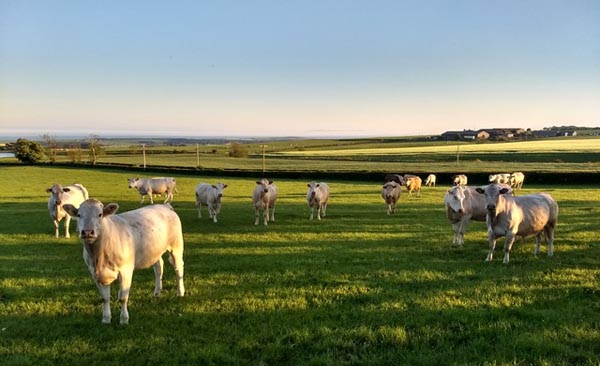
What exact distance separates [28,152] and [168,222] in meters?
70.7

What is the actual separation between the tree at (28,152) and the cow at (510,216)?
7120 centimetres

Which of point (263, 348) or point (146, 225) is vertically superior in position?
point (146, 225)

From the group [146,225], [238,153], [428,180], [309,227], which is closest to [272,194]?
[309,227]

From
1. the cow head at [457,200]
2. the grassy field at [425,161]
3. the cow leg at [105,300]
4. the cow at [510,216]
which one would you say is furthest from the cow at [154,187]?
the grassy field at [425,161]

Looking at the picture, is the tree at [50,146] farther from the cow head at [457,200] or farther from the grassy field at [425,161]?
the cow head at [457,200]

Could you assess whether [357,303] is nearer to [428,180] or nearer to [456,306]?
[456,306]

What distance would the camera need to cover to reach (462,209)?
42.5 feet

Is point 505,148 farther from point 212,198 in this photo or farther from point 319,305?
point 319,305

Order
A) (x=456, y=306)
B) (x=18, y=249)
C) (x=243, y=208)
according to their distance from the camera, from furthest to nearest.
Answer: (x=243, y=208)
(x=18, y=249)
(x=456, y=306)

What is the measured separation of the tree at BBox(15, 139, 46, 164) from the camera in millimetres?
65688

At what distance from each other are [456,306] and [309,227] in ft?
30.7

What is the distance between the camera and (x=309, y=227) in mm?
16453

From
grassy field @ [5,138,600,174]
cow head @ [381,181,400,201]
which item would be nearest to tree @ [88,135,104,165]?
grassy field @ [5,138,600,174]

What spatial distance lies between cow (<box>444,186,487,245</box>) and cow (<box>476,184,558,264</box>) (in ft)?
5.81
